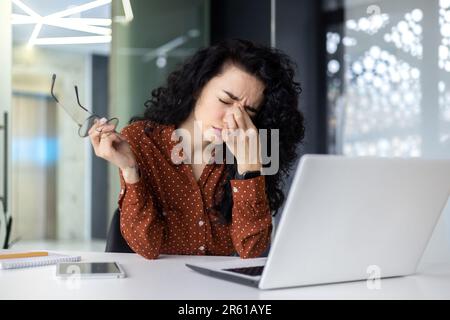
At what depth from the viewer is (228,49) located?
1850 millimetres

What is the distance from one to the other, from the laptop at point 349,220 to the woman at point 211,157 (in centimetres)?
47

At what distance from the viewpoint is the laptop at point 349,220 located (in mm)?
911

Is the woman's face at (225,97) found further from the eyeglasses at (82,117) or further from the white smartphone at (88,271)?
the white smartphone at (88,271)

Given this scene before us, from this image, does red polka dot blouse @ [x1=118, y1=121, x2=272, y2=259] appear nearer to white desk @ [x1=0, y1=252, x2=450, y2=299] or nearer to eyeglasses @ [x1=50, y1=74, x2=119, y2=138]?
eyeglasses @ [x1=50, y1=74, x2=119, y2=138]

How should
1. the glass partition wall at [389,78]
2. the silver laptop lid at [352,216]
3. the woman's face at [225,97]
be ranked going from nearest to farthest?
the silver laptop lid at [352,216] → the woman's face at [225,97] → the glass partition wall at [389,78]

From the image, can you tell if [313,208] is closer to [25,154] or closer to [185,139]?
[185,139]

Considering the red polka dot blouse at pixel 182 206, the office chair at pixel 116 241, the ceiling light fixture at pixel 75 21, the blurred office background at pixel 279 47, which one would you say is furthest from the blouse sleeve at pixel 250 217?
the ceiling light fixture at pixel 75 21

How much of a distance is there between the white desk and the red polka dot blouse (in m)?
0.36

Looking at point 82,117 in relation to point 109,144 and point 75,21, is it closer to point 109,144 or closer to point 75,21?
point 109,144

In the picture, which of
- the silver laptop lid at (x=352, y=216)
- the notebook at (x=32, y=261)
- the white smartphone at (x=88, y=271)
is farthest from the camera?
the notebook at (x=32, y=261)

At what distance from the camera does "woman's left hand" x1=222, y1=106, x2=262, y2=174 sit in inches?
62.8

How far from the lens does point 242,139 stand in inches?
63.7

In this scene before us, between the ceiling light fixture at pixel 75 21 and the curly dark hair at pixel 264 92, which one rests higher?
the ceiling light fixture at pixel 75 21

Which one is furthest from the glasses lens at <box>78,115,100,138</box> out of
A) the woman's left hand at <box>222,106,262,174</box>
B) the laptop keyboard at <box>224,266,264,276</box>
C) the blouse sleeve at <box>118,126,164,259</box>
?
the laptop keyboard at <box>224,266,264,276</box>
